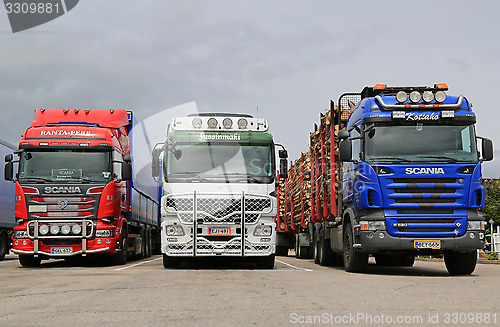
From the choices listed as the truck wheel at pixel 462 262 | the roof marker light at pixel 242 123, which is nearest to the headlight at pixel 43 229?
the roof marker light at pixel 242 123

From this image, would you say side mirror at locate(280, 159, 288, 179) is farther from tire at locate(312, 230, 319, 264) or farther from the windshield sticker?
the windshield sticker

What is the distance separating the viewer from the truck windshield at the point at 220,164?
14.7m

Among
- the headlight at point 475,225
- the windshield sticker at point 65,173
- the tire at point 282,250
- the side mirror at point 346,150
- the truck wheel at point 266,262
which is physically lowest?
the tire at point 282,250

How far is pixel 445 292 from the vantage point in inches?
358

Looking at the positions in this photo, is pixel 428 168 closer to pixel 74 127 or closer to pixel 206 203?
pixel 206 203

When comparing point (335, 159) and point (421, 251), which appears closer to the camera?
point (421, 251)

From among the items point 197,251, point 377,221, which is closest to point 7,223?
point 197,251

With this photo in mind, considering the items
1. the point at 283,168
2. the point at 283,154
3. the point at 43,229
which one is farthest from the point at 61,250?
the point at 283,154

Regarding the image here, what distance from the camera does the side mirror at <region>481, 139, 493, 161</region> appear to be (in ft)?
42.0

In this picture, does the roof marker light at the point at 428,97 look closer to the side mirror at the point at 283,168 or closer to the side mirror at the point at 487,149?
the side mirror at the point at 487,149

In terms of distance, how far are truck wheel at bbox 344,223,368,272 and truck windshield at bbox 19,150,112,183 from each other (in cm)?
645

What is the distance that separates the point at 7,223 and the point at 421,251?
1511 cm

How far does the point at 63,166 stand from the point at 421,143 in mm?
9032

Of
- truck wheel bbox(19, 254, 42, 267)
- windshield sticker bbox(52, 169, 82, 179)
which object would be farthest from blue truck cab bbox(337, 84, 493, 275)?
truck wheel bbox(19, 254, 42, 267)
